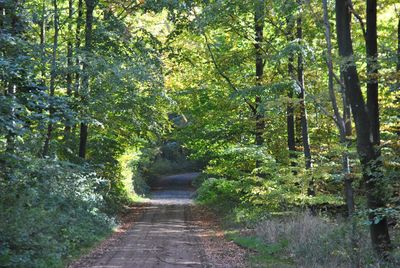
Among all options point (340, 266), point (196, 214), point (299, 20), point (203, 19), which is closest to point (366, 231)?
point (340, 266)

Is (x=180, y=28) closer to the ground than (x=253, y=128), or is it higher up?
higher up

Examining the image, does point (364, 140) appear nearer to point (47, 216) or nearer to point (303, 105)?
point (303, 105)

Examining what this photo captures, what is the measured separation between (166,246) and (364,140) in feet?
21.4

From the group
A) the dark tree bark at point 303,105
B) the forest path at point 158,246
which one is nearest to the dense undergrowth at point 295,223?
the dark tree bark at point 303,105

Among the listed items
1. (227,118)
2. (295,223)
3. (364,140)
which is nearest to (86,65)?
(227,118)

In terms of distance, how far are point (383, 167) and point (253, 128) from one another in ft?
38.7

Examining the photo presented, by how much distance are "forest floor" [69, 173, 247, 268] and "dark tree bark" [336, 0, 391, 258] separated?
324cm

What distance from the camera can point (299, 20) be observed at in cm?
1667

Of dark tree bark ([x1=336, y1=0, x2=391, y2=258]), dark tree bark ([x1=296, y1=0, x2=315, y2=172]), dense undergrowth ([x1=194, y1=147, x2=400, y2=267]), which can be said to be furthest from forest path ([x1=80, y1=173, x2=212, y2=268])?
dark tree bark ([x1=296, y1=0, x2=315, y2=172])

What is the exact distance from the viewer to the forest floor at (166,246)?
36.4 feet

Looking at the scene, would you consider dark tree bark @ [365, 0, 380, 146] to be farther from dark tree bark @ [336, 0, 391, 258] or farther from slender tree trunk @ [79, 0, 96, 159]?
slender tree trunk @ [79, 0, 96, 159]

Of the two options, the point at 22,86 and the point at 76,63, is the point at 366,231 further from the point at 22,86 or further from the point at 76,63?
the point at 76,63

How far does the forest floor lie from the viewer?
11.1 metres

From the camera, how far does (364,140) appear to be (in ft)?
34.0
